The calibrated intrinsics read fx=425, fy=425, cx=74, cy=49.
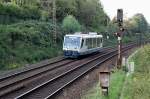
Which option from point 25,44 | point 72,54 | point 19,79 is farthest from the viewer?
point 25,44

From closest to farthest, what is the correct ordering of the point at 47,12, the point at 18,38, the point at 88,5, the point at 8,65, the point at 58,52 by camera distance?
the point at 8,65
the point at 18,38
the point at 58,52
the point at 47,12
the point at 88,5

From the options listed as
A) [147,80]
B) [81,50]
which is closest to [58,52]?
[81,50]

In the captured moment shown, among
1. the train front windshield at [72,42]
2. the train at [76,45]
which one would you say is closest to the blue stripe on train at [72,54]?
the train at [76,45]

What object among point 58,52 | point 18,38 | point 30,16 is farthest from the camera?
point 30,16

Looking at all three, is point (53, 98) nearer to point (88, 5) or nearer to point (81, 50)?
point (81, 50)

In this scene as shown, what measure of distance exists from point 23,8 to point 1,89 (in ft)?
120

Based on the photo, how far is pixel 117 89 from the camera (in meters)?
19.8

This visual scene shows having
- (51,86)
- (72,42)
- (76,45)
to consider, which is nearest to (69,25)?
(72,42)

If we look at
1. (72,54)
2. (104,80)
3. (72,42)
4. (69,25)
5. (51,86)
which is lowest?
(51,86)

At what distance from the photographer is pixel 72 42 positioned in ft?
135

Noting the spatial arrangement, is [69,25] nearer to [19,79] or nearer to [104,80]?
[19,79]

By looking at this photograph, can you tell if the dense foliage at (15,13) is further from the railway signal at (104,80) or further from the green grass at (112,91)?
the railway signal at (104,80)

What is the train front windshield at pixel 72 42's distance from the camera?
40.8 m

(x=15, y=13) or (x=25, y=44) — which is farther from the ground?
(x=15, y=13)
